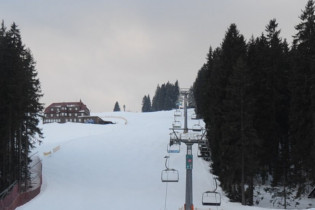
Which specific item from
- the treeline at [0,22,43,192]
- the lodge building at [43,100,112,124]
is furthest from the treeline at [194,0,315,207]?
the lodge building at [43,100,112,124]

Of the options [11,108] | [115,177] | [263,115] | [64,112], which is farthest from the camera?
[64,112]

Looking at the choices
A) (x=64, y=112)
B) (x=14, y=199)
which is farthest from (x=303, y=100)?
(x=64, y=112)

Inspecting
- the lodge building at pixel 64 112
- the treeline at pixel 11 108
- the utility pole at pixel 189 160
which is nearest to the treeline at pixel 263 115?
the utility pole at pixel 189 160

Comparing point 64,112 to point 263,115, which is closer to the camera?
point 263,115

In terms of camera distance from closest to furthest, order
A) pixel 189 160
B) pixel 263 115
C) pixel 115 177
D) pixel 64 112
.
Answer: pixel 189 160, pixel 263 115, pixel 115 177, pixel 64 112

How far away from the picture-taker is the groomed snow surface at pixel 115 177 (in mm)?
29672

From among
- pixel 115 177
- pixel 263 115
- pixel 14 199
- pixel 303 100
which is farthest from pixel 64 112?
pixel 14 199

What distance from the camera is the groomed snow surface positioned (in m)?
29.7

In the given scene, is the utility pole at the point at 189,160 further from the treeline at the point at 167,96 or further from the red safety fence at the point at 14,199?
the treeline at the point at 167,96

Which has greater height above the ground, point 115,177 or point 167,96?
point 167,96

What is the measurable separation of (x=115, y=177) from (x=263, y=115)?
15.9 m

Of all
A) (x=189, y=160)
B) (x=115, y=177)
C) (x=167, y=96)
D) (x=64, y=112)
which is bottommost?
(x=115, y=177)

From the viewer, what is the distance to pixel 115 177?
39500mm

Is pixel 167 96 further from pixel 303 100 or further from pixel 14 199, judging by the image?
pixel 14 199
